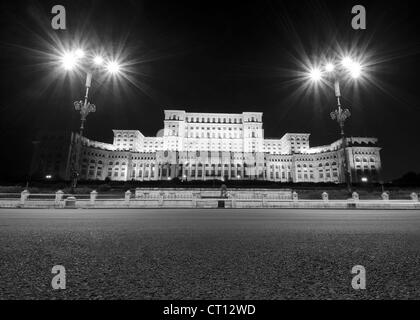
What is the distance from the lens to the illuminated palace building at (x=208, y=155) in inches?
3543

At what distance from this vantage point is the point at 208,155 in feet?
313

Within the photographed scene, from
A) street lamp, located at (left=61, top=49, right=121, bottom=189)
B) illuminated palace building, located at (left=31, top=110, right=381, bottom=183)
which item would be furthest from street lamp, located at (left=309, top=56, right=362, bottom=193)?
illuminated palace building, located at (left=31, top=110, right=381, bottom=183)

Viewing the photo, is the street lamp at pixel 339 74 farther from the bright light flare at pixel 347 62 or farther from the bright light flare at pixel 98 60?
the bright light flare at pixel 98 60

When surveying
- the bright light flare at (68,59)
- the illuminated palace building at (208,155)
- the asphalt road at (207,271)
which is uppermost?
the illuminated palace building at (208,155)

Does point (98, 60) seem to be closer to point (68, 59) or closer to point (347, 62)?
point (68, 59)

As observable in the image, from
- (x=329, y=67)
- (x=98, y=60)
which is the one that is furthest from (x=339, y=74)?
(x=98, y=60)

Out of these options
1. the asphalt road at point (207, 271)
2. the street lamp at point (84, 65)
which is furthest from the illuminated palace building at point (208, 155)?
the asphalt road at point (207, 271)

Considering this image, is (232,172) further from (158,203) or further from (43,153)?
(158,203)

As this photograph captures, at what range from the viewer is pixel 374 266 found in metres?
1.88

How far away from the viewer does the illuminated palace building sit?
9000 centimetres

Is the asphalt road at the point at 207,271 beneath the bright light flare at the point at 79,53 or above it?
beneath

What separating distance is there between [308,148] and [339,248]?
123731 millimetres

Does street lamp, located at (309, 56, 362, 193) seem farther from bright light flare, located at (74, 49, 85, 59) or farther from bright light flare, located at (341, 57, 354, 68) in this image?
bright light flare, located at (74, 49, 85, 59)
